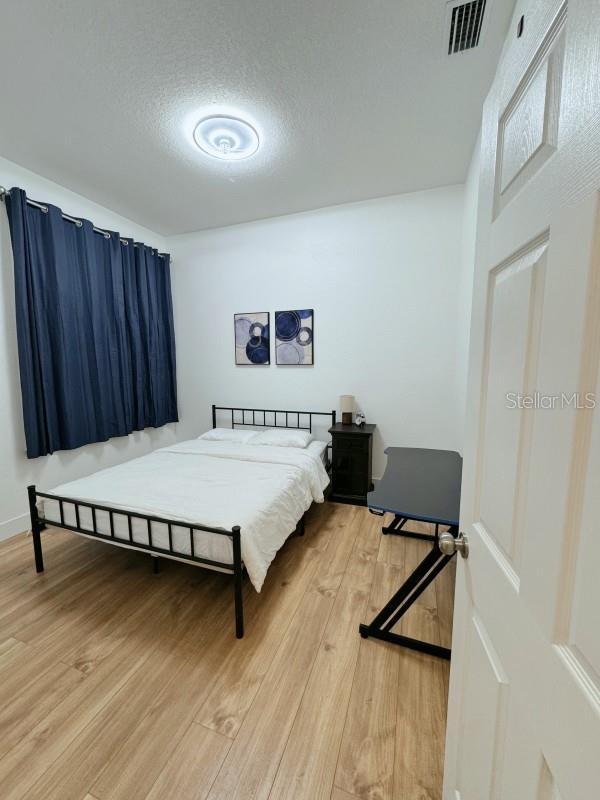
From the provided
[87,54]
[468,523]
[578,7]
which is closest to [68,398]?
[87,54]

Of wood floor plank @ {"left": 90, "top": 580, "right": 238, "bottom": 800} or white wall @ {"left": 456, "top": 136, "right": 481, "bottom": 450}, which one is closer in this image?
wood floor plank @ {"left": 90, "top": 580, "right": 238, "bottom": 800}

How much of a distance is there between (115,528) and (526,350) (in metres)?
2.19

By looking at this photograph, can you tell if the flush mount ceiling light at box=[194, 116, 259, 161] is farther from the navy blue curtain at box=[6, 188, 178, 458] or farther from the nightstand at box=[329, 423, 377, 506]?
the nightstand at box=[329, 423, 377, 506]

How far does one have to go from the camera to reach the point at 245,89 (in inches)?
70.4

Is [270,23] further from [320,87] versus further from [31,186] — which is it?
[31,186]

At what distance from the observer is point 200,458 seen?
2748mm

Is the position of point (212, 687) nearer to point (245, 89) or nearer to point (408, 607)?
point (408, 607)

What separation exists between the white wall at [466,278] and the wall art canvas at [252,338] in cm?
195

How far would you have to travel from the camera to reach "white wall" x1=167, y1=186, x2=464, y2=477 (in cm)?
293

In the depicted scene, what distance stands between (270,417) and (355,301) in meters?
1.59

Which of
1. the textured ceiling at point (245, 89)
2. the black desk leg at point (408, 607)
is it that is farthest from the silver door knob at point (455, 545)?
the textured ceiling at point (245, 89)

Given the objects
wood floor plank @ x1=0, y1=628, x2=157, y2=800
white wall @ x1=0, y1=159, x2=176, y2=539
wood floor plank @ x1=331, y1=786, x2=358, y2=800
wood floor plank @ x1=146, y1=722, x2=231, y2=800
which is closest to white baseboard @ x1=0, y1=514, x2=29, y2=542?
white wall @ x1=0, y1=159, x2=176, y2=539

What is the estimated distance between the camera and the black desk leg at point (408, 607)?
1.48m

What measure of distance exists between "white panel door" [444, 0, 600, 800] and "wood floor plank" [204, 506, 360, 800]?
0.68 metres
